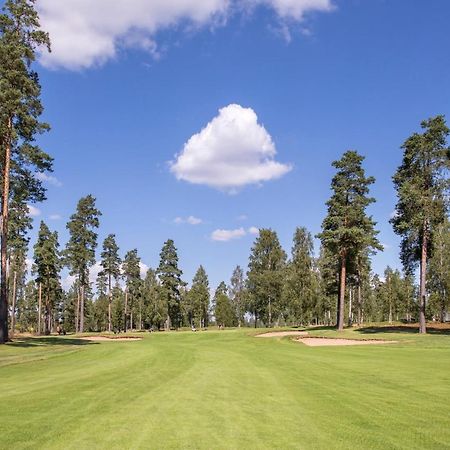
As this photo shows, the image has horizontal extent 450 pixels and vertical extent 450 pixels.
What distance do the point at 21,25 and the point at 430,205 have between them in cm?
3467

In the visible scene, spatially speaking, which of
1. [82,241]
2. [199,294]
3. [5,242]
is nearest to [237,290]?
[199,294]

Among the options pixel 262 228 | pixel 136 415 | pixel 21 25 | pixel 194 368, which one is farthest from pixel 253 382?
pixel 262 228

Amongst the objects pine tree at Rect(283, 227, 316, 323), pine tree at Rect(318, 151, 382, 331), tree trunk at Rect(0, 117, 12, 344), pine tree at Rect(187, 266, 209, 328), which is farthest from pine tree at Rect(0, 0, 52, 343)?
pine tree at Rect(187, 266, 209, 328)

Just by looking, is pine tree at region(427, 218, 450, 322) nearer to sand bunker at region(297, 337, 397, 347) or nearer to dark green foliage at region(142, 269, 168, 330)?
sand bunker at region(297, 337, 397, 347)

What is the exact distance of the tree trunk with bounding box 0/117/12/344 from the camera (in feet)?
92.6

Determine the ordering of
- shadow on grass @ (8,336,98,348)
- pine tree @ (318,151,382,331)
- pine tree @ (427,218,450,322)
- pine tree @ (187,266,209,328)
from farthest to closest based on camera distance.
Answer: pine tree @ (187,266,209,328), pine tree @ (427,218,450,322), pine tree @ (318,151,382,331), shadow on grass @ (8,336,98,348)

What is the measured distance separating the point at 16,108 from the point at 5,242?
8.84 m

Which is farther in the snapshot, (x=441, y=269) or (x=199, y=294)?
(x=199, y=294)

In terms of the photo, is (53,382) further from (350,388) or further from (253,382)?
(350,388)

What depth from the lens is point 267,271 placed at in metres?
75.6

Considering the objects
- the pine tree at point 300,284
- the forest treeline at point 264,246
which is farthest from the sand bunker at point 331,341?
the pine tree at point 300,284

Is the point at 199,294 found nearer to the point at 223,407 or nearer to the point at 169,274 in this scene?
the point at 169,274

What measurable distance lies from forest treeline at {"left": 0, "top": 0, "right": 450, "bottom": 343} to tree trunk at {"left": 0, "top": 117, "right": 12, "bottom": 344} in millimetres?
71

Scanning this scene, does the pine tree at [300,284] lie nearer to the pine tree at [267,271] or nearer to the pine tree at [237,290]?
the pine tree at [267,271]
